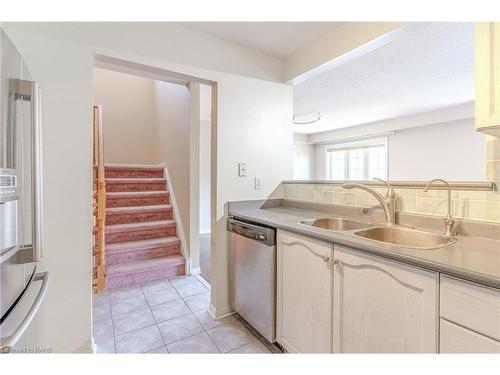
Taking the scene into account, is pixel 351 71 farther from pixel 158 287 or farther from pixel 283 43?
pixel 158 287

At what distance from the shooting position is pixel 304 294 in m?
1.36

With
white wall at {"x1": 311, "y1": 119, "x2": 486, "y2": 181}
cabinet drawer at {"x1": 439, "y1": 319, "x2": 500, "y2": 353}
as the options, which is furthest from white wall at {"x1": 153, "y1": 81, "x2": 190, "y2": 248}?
white wall at {"x1": 311, "y1": 119, "x2": 486, "y2": 181}

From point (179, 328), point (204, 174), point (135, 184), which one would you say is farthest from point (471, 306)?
point (204, 174)

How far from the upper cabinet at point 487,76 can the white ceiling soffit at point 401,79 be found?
0.58 meters

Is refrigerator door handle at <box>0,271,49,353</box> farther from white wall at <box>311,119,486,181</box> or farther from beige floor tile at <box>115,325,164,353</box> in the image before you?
white wall at <box>311,119,486,181</box>

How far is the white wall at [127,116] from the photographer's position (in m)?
4.50

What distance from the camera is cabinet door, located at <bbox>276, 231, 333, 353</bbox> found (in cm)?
124

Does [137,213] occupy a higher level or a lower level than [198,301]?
higher

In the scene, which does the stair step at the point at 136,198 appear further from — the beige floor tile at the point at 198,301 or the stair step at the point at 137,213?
the beige floor tile at the point at 198,301

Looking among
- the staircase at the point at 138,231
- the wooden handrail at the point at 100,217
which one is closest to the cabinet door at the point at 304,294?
the staircase at the point at 138,231

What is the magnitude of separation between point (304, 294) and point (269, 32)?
190cm

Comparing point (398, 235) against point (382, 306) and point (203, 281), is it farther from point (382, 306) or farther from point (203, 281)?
point (203, 281)

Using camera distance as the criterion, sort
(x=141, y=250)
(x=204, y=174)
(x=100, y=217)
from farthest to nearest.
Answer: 1. (x=204, y=174)
2. (x=141, y=250)
3. (x=100, y=217)

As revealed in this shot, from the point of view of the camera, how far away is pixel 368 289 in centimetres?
106
